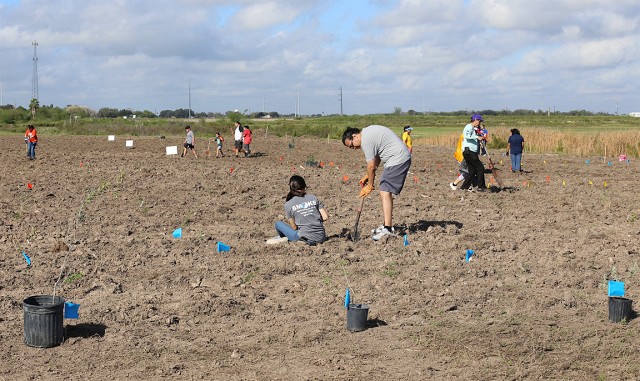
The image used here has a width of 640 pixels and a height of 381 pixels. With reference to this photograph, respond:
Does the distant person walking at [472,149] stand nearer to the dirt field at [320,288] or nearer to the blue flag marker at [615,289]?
the dirt field at [320,288]

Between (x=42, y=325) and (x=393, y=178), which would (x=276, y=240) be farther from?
(x=42, y=325)

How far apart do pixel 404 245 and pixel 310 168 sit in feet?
41.5

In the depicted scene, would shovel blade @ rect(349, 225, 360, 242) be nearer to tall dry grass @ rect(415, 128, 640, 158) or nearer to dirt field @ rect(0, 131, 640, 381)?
dirt field @ rect(0, 131, 640, 381)

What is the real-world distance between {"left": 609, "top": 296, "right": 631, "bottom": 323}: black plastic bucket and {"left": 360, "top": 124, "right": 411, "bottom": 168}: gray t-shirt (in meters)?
4.05

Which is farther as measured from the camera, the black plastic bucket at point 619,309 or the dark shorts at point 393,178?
the dark shorts at point 393,178

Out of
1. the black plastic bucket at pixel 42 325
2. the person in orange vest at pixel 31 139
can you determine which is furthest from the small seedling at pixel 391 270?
the person in orange vest at pixel 31 139

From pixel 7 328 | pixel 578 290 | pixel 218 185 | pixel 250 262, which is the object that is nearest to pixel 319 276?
pixel 250 262

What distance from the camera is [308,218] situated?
10031 mm

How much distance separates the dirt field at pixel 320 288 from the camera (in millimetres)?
5945

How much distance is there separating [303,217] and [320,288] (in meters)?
2.09

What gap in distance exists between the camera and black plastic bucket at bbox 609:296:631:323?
6789mm

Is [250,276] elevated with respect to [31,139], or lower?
lower

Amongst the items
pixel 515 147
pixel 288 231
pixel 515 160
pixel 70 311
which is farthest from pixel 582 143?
pixel 70 311

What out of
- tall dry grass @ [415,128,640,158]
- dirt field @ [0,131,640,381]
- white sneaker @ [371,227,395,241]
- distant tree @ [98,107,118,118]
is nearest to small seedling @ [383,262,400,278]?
dirt field @ [0,131,640,381]
